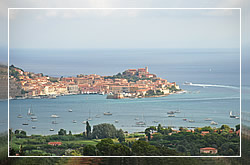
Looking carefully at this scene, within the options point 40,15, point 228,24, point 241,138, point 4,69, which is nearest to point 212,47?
point 228,24

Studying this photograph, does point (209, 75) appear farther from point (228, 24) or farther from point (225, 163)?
point (225, 163)

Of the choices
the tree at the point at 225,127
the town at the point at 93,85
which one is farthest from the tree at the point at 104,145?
the tree at the point at 225,127

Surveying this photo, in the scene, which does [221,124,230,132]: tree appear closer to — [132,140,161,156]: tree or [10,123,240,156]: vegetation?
[10,123,240,156]: vegetation

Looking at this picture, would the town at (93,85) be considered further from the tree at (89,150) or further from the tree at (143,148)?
the tree at (89,150)

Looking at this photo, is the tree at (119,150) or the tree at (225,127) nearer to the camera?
the tree at (225,127)

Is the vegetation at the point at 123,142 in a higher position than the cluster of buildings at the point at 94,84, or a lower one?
lower

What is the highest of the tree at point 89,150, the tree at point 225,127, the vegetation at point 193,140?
the tree at point 225,127
